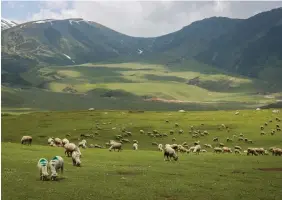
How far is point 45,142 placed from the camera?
74.8 metres

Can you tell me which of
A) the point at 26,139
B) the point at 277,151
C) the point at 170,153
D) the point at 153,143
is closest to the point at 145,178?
the point at 170,153

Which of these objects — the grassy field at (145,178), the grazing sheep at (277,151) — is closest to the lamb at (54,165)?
the grassy field at (145,178)

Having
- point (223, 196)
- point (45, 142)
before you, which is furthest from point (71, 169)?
point (45, 142)

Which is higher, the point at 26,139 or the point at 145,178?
the point at 26,139


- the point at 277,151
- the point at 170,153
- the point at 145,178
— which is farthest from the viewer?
the point at 277,151

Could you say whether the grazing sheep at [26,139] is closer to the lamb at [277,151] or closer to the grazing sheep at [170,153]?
the grazing sheep at [170,153]

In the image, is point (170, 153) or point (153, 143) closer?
point (170, 153)

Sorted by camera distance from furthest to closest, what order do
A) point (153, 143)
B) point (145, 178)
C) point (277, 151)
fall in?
point (153, 143) → point (277, 151) → point (145, 178)

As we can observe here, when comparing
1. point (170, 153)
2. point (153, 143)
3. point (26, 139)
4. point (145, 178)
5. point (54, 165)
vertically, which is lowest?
point (145, 178)

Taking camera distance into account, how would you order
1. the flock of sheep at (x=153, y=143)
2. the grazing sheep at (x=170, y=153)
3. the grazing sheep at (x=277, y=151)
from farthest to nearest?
the grazing sheep at (x=277, y=151)
the grazing sheep at (x=170, y=153)
the flock of sheep at (x=153, y=143)

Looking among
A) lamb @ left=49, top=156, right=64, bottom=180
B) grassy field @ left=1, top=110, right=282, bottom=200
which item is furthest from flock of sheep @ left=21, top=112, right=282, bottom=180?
grassy field @ left=1, top=110, right=282, bottom=200

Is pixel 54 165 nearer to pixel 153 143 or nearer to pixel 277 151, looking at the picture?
pixel 277 151

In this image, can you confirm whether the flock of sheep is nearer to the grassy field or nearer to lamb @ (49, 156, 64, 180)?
lamb @ (49, 156, 64, 180)

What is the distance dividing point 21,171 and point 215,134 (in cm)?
5514
